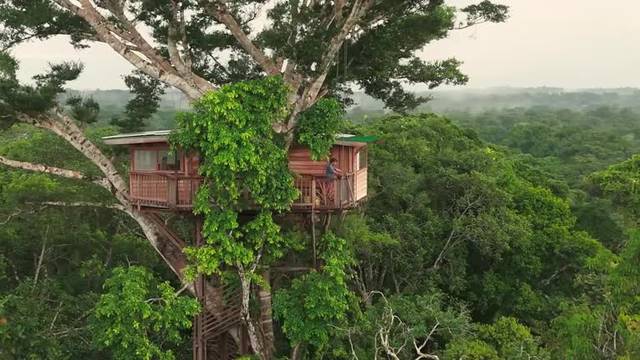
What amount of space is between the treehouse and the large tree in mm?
943

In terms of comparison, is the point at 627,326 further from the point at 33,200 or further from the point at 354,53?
the point at 33,200

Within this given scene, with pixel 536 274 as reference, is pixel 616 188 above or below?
above

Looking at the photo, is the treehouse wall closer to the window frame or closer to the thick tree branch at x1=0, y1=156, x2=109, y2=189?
the window frame

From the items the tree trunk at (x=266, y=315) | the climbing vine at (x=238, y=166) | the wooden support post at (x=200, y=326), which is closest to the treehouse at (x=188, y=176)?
the climbing vine at (x=238, y=166)

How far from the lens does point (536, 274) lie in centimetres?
2461

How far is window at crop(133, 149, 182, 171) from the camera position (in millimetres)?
14859

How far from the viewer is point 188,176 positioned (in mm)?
13609

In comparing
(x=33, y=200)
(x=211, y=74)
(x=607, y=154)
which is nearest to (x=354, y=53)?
(x=211, y=74)

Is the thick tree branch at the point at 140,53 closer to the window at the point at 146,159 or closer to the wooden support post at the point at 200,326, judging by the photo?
the window at the point at 146,159

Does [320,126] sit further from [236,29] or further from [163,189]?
[163,189]

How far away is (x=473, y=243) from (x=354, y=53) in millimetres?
10923

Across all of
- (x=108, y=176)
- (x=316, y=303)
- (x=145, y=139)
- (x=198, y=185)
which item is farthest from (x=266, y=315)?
(x=108, y=176)

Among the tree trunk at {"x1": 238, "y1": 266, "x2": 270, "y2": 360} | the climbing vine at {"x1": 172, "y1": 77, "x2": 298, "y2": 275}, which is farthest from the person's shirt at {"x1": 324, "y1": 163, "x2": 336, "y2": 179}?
the tree trunk at {"x1": 238, "y1": 266, "x2": 270, "y2": 360}

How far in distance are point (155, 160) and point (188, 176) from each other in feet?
5.76
